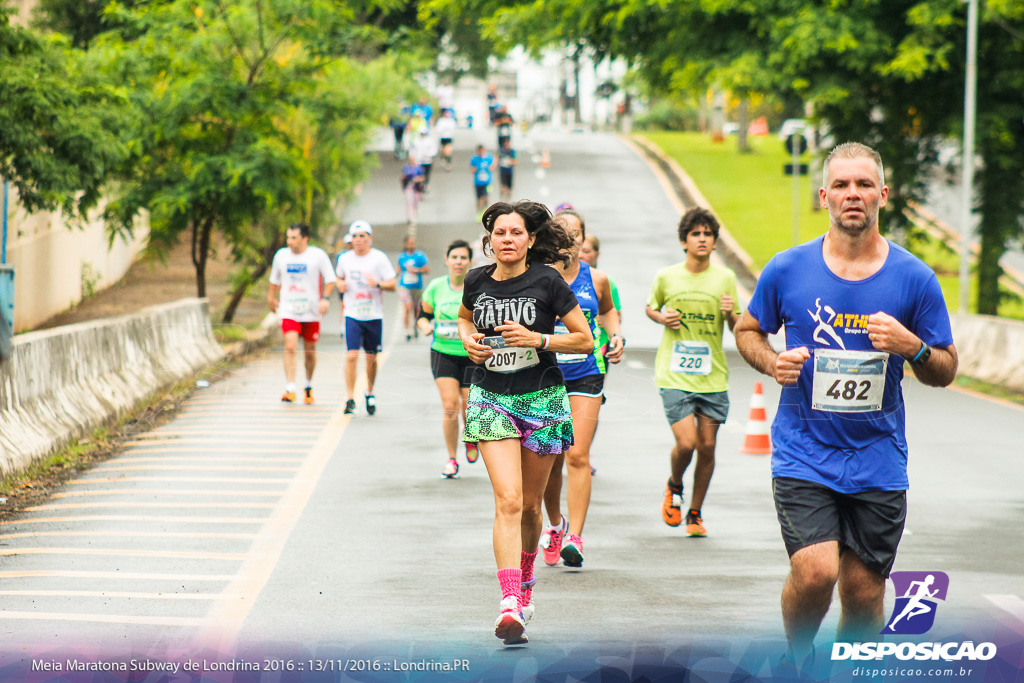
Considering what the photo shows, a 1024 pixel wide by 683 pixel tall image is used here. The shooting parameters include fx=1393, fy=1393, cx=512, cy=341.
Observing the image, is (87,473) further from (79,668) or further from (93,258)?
(93,258)

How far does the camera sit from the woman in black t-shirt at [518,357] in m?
6.34

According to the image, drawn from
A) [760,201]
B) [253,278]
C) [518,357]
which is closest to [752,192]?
[760,201]

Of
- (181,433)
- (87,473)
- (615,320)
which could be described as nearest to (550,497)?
(615,320)

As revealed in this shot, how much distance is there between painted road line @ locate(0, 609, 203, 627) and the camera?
254 inches

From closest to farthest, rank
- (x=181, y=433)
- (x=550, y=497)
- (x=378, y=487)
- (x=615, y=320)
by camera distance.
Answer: (x=550, y=497) < (x=615, y=320) < (x=378, y=487) < (x=181, y=433)

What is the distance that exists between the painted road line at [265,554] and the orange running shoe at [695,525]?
2.53 metres

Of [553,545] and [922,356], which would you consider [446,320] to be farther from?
[922,356]

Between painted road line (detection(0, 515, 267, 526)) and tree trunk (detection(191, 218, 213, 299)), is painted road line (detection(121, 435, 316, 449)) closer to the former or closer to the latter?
painted road line (detection(0, 515, 267, 526))

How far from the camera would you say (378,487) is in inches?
414

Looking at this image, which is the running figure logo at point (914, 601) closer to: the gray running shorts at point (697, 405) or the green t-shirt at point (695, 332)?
the gray running shorts at point (697, 405)

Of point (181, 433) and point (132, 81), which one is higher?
point (132, 81)

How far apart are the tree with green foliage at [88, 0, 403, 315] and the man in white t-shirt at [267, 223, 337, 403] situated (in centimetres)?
643

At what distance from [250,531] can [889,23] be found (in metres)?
17.0

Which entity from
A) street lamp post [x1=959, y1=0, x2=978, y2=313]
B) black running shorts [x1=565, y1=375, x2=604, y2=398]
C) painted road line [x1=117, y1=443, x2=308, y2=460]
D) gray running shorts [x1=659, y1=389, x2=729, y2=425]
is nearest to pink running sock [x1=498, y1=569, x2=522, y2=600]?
black running shorts [x1=565, y1=375, x2=604, y2=398]
